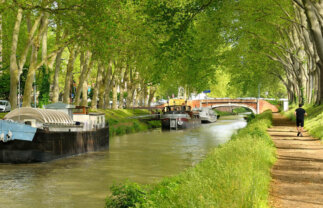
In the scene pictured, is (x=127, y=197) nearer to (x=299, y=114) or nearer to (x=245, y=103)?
(x=299, y=114)

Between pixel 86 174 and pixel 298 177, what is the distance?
40.0 ft

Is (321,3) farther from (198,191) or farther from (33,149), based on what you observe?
(198,191)

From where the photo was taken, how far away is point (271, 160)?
52.7ft

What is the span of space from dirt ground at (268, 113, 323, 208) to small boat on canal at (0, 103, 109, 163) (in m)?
12.3

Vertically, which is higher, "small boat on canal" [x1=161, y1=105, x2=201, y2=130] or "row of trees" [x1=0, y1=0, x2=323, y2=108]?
"row of trees" [x1=0, y1=0, x2=323, y2=108]

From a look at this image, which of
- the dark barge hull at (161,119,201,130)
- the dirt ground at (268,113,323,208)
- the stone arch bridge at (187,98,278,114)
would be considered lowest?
the dirt ground at (268,113,323,208)

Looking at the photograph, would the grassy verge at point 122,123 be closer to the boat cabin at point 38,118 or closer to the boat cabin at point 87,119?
the boat cabin at point 87,119

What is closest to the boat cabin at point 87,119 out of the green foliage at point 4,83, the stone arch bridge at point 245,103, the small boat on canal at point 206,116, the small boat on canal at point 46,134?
the small boat on canal at point 46,134

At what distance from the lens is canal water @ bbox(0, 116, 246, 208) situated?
57.1 ft

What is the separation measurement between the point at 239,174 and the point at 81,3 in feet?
63.9

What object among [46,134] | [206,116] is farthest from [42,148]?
[206,116]

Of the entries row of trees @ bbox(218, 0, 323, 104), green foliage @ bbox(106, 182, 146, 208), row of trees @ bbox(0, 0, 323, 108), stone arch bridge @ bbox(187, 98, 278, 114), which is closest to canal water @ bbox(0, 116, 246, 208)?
green foliage @ bbox(106, 182, 146, 208)

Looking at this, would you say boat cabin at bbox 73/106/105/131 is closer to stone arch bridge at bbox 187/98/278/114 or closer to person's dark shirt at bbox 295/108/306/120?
person's dark shirt at bbox 295/108/306/120

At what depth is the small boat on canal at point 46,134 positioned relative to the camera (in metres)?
25.8
